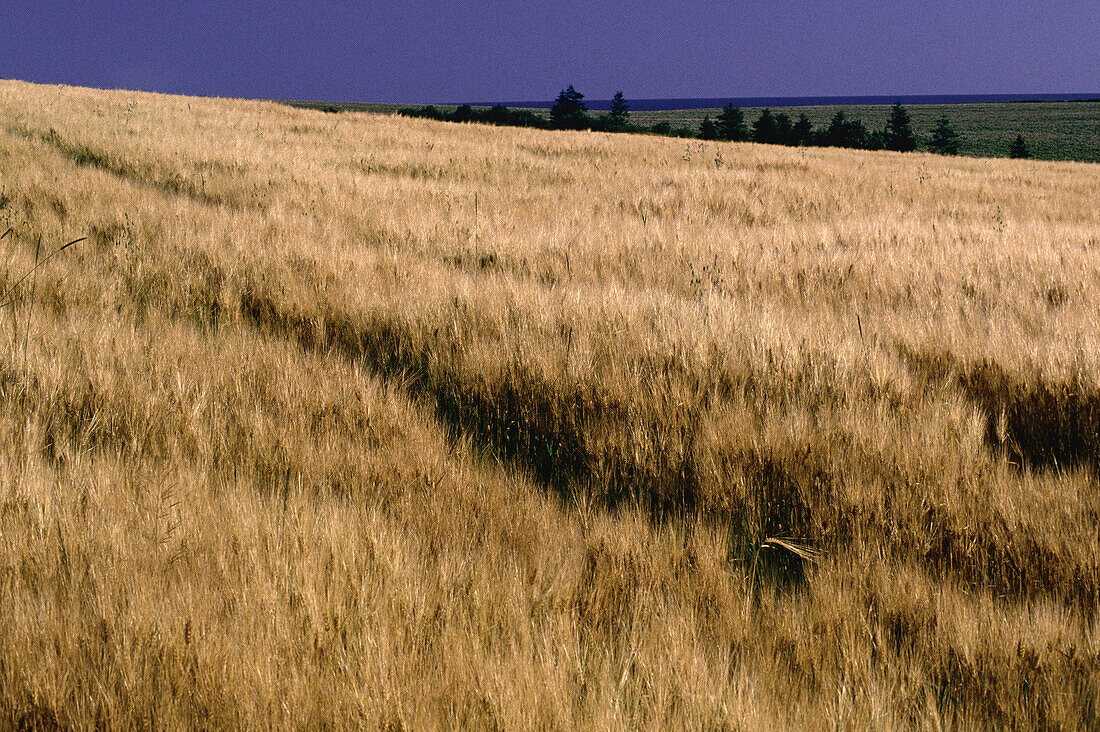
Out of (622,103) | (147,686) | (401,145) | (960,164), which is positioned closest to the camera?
(147,686)

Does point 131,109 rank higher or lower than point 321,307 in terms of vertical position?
higher

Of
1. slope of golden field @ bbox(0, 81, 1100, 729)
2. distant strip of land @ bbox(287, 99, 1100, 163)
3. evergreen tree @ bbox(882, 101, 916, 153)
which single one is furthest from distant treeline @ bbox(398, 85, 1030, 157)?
slope of golden field @ bbox(0, 81, 1100, 729)

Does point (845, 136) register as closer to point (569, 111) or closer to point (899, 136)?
point (899, 136)

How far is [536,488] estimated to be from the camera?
271 centimetres

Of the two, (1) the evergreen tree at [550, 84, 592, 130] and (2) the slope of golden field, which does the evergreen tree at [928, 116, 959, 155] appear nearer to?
(1) the evergreen tree at [550, 84, 592, 130]

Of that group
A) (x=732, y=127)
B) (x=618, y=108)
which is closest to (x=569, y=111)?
(x=618, y=108)

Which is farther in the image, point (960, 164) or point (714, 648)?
point (960, 164)

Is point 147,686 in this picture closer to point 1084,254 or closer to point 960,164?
point 1084,254

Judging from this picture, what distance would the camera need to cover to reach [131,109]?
18.2 m

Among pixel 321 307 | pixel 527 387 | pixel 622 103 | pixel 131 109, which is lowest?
pixel 527 387

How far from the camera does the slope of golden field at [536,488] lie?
156 centimetres

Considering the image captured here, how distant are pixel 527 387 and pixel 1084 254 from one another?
612 cm

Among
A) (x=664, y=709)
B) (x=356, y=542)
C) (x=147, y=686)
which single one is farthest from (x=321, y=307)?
(x=664, y=709)

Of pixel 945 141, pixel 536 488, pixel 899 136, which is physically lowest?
pixel 536 488
